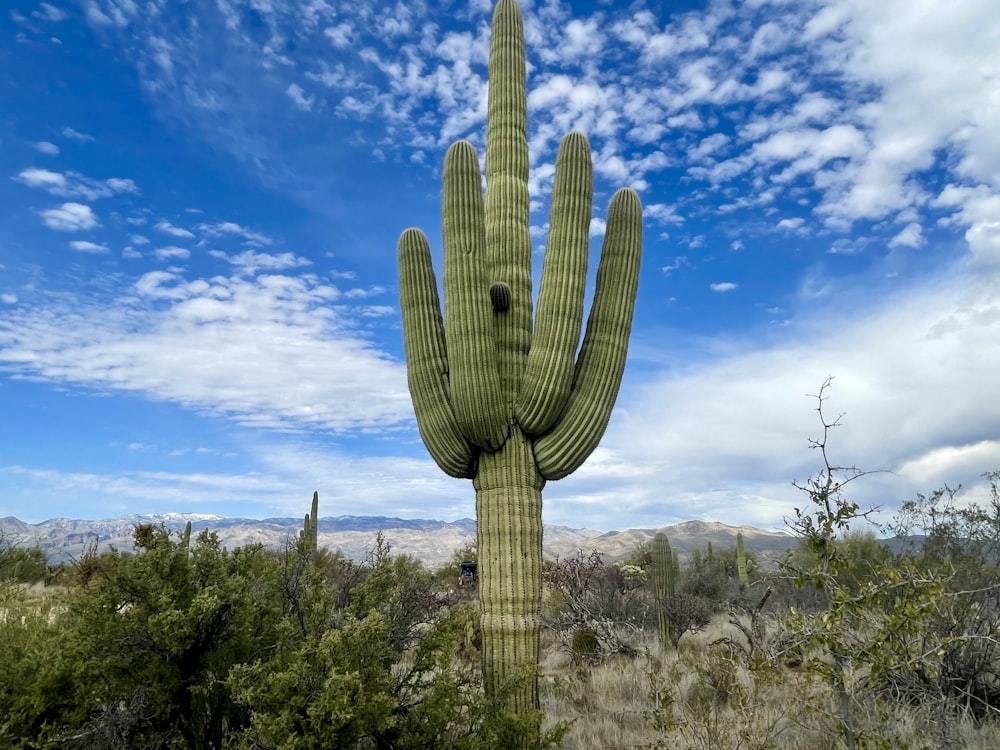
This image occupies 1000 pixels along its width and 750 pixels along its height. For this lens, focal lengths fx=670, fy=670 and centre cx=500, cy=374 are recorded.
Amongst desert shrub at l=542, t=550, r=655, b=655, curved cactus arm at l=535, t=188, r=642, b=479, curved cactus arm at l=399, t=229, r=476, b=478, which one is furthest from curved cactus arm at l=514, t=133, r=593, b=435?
desert shrub at l=542, t=550, r=655, b=655

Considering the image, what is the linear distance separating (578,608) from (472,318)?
297 inches

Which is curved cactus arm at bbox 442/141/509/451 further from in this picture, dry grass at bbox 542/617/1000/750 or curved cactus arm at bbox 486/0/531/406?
dry grass at bbox 542/617/1000/750

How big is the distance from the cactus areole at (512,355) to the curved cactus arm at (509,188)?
17 millimetres

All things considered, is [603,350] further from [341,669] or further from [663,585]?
[663,585]

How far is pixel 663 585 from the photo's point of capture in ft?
37.9

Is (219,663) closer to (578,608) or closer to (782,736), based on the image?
(782,736)

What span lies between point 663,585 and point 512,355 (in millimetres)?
7073

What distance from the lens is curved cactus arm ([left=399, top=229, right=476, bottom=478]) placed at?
612 cm

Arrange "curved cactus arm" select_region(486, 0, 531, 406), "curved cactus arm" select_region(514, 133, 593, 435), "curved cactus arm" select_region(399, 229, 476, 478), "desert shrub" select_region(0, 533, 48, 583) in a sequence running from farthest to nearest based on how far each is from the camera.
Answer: "desert shrub" select_region(0, 533, 48, 583) < "curved cactus arm" select_region(486, 0, 531, 406) < "curved cactus arm" select_region(399, 229, 476, 478) < "curved cactus arm" select_region(514, 133, 593, 435)

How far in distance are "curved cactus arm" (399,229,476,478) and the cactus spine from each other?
20.6ft

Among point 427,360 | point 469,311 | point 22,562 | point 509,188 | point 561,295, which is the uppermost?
point 509,188

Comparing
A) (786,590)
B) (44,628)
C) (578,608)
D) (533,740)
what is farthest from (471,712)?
(786,590)

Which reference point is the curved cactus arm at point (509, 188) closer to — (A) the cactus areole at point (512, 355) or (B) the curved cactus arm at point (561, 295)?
(A) the cactus areole at point (512, 355)

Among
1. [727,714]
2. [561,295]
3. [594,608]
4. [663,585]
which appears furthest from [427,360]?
[594,608]
